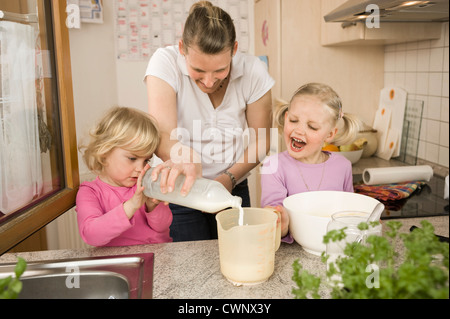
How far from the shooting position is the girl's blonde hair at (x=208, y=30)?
3.88 feet

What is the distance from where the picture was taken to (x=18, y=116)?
1137mm

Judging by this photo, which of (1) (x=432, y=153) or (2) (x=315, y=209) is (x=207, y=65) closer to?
(2) (x=315, y=209)

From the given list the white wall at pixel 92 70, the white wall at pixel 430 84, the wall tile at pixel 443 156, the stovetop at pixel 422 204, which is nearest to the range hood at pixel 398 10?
the white wall at pixel 430 84

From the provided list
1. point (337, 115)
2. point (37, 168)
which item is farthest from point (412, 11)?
point (37, 168)

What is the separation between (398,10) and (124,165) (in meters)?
1.11

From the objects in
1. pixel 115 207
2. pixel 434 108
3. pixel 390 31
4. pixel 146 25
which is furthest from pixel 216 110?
pixel 146 25

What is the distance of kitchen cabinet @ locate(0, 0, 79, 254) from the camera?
1101 mm

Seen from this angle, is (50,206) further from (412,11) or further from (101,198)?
(412,11)

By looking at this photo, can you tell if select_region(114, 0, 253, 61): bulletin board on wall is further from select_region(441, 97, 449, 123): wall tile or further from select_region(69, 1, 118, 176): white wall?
select_region(441, 97, 449, 123): wall tile

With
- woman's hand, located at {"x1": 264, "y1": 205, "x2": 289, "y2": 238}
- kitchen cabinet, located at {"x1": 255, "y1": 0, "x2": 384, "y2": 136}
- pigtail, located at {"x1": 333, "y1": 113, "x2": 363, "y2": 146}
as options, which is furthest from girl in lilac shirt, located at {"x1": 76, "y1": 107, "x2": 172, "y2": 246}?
kitchen cabinet, located at {"x1": 255, "y1": 0, "x2": 384, "y2": 136}

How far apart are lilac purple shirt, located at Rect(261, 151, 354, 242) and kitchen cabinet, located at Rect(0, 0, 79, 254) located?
0.58 meters

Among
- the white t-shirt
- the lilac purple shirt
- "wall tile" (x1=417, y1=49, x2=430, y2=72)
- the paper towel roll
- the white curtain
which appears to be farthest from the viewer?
"wall tile" (x1=417, y1=49, x2=430, y2=72)

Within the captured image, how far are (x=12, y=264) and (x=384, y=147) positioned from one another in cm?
196

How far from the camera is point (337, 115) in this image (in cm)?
136
